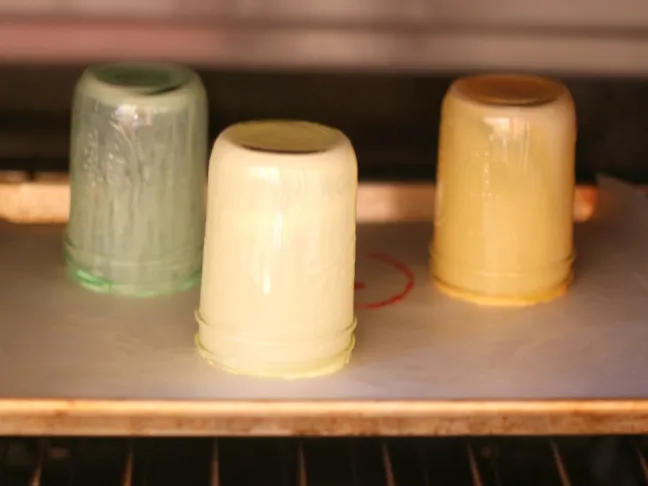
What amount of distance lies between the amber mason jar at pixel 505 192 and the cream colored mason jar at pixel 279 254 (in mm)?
136

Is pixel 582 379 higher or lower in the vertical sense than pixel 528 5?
lower

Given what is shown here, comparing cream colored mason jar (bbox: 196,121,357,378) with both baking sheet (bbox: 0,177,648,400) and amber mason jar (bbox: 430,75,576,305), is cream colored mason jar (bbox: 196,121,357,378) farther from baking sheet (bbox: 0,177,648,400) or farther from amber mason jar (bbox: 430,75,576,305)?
amber mason jar (bbox: 430,75,576,305)

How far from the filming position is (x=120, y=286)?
3.14 feet

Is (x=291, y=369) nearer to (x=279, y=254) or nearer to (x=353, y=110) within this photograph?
(x=279, y=254)

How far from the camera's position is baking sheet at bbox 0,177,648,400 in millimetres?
819

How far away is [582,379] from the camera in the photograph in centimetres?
84

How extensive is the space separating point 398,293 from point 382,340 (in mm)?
84

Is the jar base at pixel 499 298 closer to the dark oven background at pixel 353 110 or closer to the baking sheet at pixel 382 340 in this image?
the baking sheet at pixel 382 340

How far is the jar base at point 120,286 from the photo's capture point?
955 mm

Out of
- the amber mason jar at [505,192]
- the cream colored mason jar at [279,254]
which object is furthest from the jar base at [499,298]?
the cream colored mason jar at [279,254]
